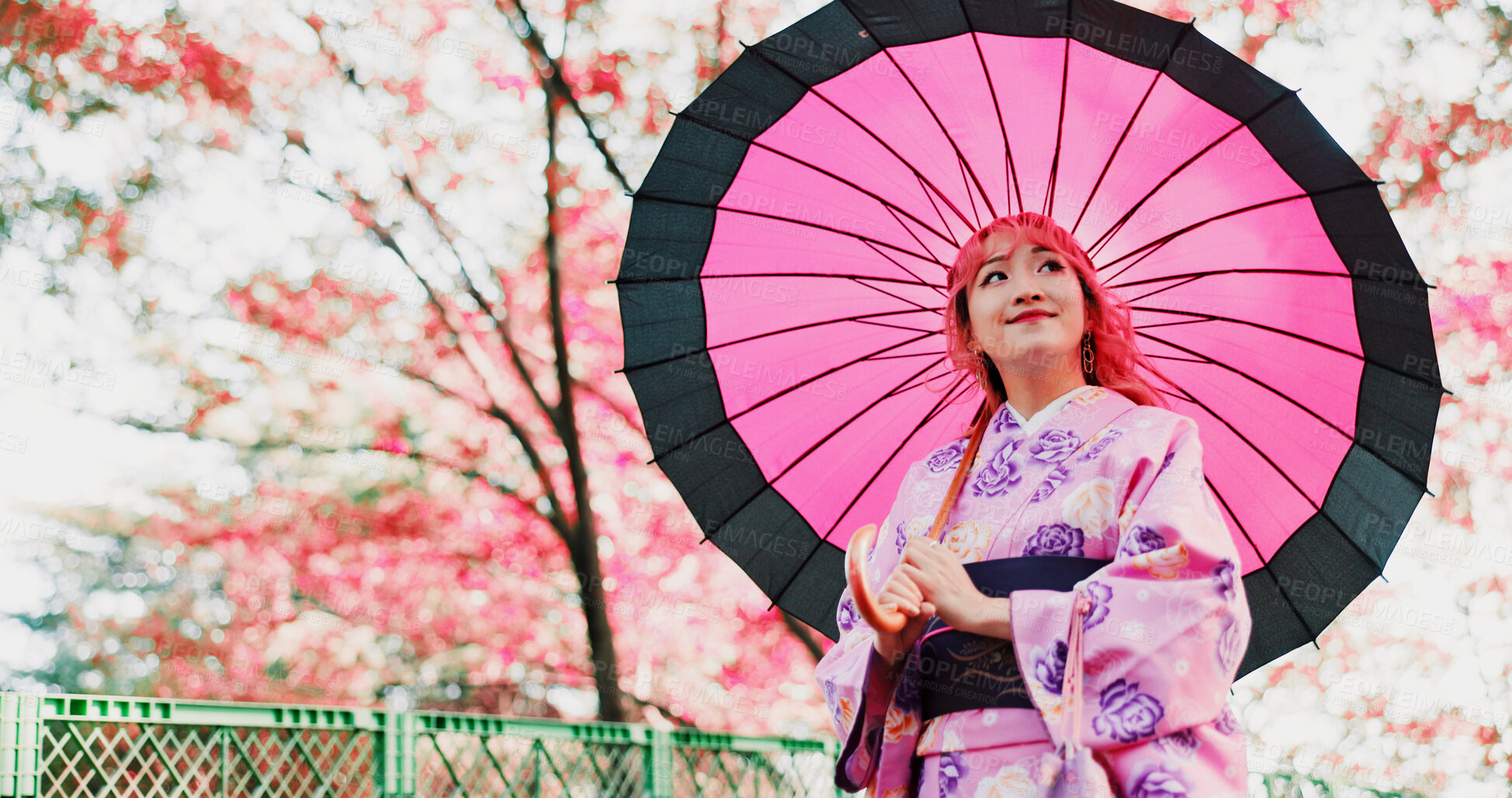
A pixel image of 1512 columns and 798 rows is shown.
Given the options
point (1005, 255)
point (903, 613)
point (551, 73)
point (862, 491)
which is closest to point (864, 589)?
→ point (903, 613)

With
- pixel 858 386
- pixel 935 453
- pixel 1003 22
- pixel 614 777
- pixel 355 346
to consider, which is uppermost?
pixel 355 346

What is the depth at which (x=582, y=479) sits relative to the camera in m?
7.30

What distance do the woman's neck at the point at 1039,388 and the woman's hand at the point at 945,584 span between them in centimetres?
48

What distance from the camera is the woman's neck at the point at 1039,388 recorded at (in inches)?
95.3

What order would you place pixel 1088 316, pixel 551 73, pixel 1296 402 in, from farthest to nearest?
pixel 551 73 < pixel 1296 402 < pixel 1088 316

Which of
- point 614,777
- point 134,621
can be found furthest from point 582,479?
point 134,621

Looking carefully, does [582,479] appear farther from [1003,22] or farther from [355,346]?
[1003,22]

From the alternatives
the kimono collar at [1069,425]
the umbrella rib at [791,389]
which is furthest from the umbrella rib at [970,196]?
the kimono collar at [1069,425]

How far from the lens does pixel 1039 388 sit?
243cm

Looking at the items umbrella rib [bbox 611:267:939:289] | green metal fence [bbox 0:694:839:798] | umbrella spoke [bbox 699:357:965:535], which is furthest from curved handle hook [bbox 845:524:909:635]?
green metal fence [bbox 0:694:839:798]

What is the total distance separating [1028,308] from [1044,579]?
634 mm

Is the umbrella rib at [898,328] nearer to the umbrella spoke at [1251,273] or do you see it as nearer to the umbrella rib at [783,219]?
the umbrella rib at [783,219]

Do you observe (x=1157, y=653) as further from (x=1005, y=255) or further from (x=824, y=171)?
(x=824, y=171)

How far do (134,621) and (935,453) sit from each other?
28.4 feet
